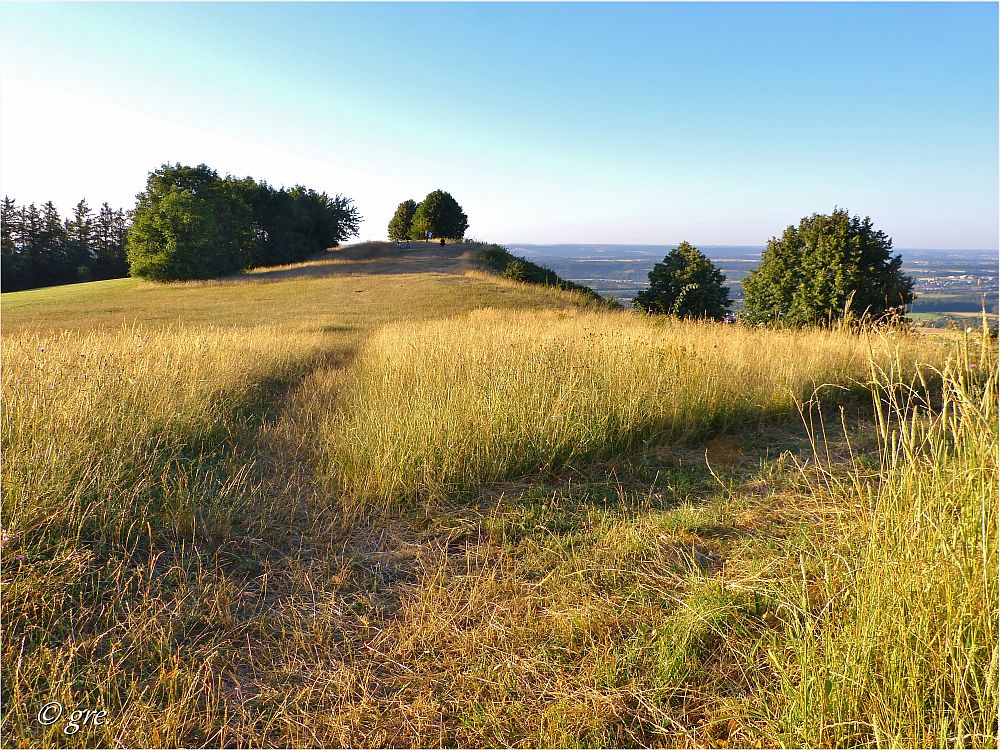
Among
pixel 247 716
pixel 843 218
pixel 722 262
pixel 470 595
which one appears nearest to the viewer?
pixel 247 716

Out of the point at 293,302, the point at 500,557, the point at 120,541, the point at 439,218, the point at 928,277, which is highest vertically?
the point at 439,218

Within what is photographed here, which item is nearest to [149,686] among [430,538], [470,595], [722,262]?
[470,595]

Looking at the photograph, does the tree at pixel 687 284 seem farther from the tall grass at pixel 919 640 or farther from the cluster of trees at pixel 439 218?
the cluster of trees at pixel 439 218

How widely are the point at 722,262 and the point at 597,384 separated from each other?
2055 cm

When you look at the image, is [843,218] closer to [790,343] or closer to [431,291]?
[790,343]

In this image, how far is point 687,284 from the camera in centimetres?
1602

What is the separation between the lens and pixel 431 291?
63.8 ft

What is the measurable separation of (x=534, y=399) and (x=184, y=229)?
31046mm

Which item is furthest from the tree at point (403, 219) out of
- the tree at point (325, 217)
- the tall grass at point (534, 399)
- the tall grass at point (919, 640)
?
the tall grass at point (919, 640)

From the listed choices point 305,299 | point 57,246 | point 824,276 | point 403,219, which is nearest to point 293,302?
point 305,299

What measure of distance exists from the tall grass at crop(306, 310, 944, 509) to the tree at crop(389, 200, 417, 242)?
4267 cm

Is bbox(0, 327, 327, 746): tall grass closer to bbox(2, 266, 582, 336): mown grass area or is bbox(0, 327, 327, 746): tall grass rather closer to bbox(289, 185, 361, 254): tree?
bbox(2, 266, 582, 336): mown grass area

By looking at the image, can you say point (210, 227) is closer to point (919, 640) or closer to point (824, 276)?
point (824, 276)

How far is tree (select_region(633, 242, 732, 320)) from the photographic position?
53.7ft
